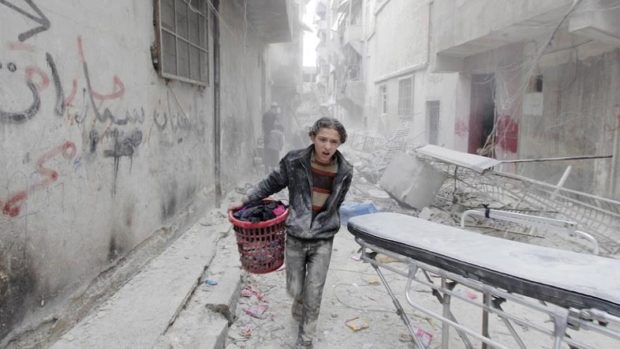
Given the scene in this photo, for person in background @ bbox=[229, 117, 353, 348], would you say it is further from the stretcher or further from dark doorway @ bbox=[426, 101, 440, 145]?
dark doorway @ bbox=[426, 101, 440, 145]

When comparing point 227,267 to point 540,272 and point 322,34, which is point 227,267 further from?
point 322,34

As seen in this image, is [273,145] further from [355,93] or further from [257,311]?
[355,93]

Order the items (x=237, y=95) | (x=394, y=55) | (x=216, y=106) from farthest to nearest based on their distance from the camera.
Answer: (x=394, y=55) → (x=237, y=95) → (x=216, y=106)

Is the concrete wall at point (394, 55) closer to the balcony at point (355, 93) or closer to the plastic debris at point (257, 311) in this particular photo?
the balcony at point (355, 93)

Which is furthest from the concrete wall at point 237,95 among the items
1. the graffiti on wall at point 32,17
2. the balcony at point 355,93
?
the balcony at point 355,93

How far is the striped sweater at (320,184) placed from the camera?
112 inches

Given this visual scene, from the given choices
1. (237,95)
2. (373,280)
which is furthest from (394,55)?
(373,280)

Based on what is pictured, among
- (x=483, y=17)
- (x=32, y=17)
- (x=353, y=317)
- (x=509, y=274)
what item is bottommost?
(x=353, y=317)

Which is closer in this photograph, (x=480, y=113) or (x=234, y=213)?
(x=234, y=213)

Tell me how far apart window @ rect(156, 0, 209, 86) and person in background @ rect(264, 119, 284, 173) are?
4459mm

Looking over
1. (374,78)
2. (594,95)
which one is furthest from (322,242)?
(374,78)

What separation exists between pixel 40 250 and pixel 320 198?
5.58ft

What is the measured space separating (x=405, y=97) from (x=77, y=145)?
575 inches

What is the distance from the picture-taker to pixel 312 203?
9.30ft
